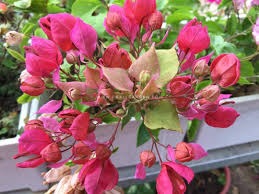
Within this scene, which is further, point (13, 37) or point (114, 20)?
point (13, 37)

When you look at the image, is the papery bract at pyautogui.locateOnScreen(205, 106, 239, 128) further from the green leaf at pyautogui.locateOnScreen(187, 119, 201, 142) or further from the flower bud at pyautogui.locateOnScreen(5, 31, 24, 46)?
the flower bud at pyautogui.locateOnScreen(5, 31, 24, 46)

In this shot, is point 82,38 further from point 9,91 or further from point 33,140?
point 9,91

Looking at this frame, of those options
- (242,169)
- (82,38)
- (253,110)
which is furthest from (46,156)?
(242,169)

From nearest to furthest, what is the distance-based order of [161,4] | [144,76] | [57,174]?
[144,76] → [57,174] → [161,4]

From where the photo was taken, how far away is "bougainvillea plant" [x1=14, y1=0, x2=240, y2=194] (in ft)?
1.00

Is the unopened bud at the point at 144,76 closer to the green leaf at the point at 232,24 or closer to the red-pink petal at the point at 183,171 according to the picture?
the red-pink petal at the point at 183,171

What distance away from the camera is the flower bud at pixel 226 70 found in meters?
0.31

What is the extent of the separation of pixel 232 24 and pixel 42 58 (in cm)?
37

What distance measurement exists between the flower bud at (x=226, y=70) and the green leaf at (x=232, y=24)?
267 millimetres

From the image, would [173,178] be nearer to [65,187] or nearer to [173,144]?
[65,187]

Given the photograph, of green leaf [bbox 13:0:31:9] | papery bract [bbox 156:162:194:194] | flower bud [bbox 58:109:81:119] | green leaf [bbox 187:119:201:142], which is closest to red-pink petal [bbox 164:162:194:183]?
papery bract [bbox 156:162:194:194]

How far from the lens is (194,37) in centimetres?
33

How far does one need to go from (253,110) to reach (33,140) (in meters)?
0.39

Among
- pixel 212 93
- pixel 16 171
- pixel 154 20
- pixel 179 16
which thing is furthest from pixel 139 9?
pixel 16 171
